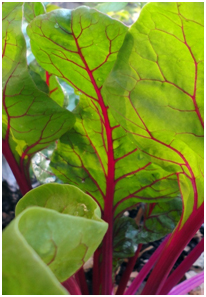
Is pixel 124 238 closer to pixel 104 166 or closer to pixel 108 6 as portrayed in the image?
pixel 104 166

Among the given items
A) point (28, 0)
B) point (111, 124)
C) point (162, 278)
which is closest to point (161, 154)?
point (111, 124)

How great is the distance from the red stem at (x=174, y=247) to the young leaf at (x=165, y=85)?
3 cm

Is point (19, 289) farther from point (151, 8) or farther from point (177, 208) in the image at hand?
point (177, 208)

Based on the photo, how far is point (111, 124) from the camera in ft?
1.64

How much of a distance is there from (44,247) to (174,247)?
30 cm

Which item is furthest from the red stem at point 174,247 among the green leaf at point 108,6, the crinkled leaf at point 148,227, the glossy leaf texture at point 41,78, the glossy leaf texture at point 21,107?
the green leaf at point 108,6

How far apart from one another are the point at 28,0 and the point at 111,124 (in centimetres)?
25

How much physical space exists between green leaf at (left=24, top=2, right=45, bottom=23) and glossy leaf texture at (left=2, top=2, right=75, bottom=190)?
3 centimetres

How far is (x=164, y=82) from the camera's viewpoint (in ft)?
1.20

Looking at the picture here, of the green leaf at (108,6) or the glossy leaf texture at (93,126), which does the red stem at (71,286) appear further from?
the green leaf at (108,6)

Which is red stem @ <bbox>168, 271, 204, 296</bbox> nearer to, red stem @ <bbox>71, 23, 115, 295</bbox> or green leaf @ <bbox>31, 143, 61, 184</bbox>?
red stem @ <bbox>71, 23, 115, 295</bbox>

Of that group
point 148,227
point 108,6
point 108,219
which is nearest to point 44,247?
point 108,219

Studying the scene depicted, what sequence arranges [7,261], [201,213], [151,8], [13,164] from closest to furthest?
[7,261] → [151,8] → [201,213] → [13,164]

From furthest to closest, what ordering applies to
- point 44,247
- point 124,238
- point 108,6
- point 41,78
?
point 108,6
point 124,238
point 41,78
point 44,247
